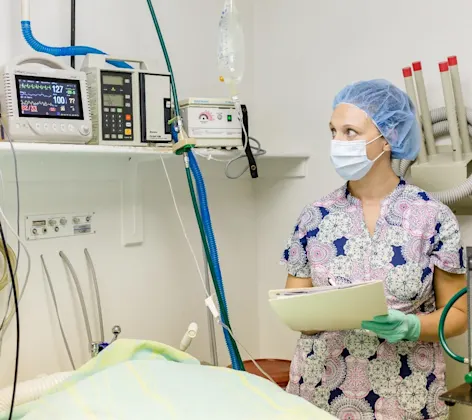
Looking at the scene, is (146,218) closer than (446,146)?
No

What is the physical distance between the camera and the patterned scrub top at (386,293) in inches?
66.9

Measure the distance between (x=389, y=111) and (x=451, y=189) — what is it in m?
0.35

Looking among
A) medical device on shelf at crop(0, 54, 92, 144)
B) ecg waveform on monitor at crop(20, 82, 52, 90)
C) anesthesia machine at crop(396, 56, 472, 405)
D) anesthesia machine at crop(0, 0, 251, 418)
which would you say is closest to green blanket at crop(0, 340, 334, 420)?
anesthesia machine at crop(0, 0, 251, 418)

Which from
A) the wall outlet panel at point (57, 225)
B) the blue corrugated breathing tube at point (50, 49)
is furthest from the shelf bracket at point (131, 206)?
the blue corrugated breathing tube at point (50, 49)

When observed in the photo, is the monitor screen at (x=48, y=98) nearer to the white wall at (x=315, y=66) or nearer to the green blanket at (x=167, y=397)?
the green blanket at (x=167, y=397)

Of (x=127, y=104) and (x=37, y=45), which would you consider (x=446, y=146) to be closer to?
(x=127, y=104)

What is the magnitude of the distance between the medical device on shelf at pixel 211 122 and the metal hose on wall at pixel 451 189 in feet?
1.84

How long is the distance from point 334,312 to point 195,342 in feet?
3.61

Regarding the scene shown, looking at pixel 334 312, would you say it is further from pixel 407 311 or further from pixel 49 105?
pixel 49 105

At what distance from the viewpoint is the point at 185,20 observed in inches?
94.2

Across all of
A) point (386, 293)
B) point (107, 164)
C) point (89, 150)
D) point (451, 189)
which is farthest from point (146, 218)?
point (451, 189)

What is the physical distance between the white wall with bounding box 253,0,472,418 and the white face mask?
1.68 feet

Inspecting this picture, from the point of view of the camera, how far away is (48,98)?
66.4 inches

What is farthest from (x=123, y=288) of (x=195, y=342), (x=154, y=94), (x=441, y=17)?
(x=441, y=17)
